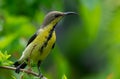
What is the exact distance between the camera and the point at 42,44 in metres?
4.73

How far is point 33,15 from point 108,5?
2.54ft

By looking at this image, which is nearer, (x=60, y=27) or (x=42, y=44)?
(x=42, y=44)

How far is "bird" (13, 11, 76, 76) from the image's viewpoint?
184 inches

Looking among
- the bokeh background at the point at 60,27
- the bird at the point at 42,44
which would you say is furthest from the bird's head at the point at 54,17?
the bokeh background at the point at 60,27

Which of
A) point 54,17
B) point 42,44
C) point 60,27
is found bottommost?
point 60,27

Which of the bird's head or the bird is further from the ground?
the bird's head

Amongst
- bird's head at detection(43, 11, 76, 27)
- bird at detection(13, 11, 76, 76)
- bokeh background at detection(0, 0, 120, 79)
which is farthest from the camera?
bokeh background at detection(0, 0, 120, 79)

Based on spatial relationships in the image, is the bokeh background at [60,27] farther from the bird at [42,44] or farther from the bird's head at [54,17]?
the bird's head at [54,17]

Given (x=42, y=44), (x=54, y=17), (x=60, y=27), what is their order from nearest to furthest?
(x=42, y=44), (x=54, y=17), (x=60, y=27)

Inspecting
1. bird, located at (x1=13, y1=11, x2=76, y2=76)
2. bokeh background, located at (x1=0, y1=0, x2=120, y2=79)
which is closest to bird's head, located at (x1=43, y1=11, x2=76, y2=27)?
bird, located at (x1=13, y1=11, x2=76, y2=76)

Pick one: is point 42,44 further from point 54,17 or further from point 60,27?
point 60,27

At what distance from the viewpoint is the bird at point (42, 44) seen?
4.67m

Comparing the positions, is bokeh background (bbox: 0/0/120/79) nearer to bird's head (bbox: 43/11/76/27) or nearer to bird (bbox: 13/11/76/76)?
bird (bbox: 13/11/76/76)

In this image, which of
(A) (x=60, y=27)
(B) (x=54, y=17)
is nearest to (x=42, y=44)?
(B) (x=54, y=17)
